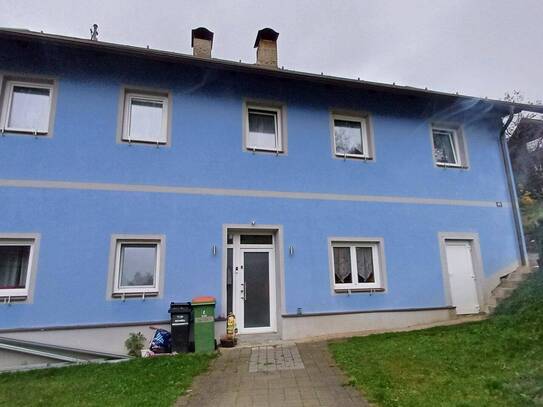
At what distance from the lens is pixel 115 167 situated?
7836mm

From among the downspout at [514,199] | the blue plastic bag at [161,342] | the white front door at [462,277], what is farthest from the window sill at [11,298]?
the downspout at [514,199]

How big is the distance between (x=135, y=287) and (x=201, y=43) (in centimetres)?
656

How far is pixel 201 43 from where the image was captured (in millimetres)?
10156

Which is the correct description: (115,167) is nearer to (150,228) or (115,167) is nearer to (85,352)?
(150,228)

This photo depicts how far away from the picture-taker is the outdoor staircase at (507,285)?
9077 mm

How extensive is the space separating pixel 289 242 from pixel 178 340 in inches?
120

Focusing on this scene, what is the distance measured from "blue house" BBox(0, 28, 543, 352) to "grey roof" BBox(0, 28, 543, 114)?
0.14ft

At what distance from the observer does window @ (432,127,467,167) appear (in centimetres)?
1045

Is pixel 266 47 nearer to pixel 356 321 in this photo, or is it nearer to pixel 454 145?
pixel 454 145

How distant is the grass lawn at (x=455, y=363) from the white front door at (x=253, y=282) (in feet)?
5.94

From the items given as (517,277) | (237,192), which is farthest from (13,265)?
(517,277)

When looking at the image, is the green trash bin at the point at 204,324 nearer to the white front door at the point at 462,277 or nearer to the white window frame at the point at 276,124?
the white window frame at the point at 276,124

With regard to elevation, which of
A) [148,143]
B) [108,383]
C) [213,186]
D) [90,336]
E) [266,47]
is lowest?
[108,383]

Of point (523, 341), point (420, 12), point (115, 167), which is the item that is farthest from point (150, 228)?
point (420, 12)
